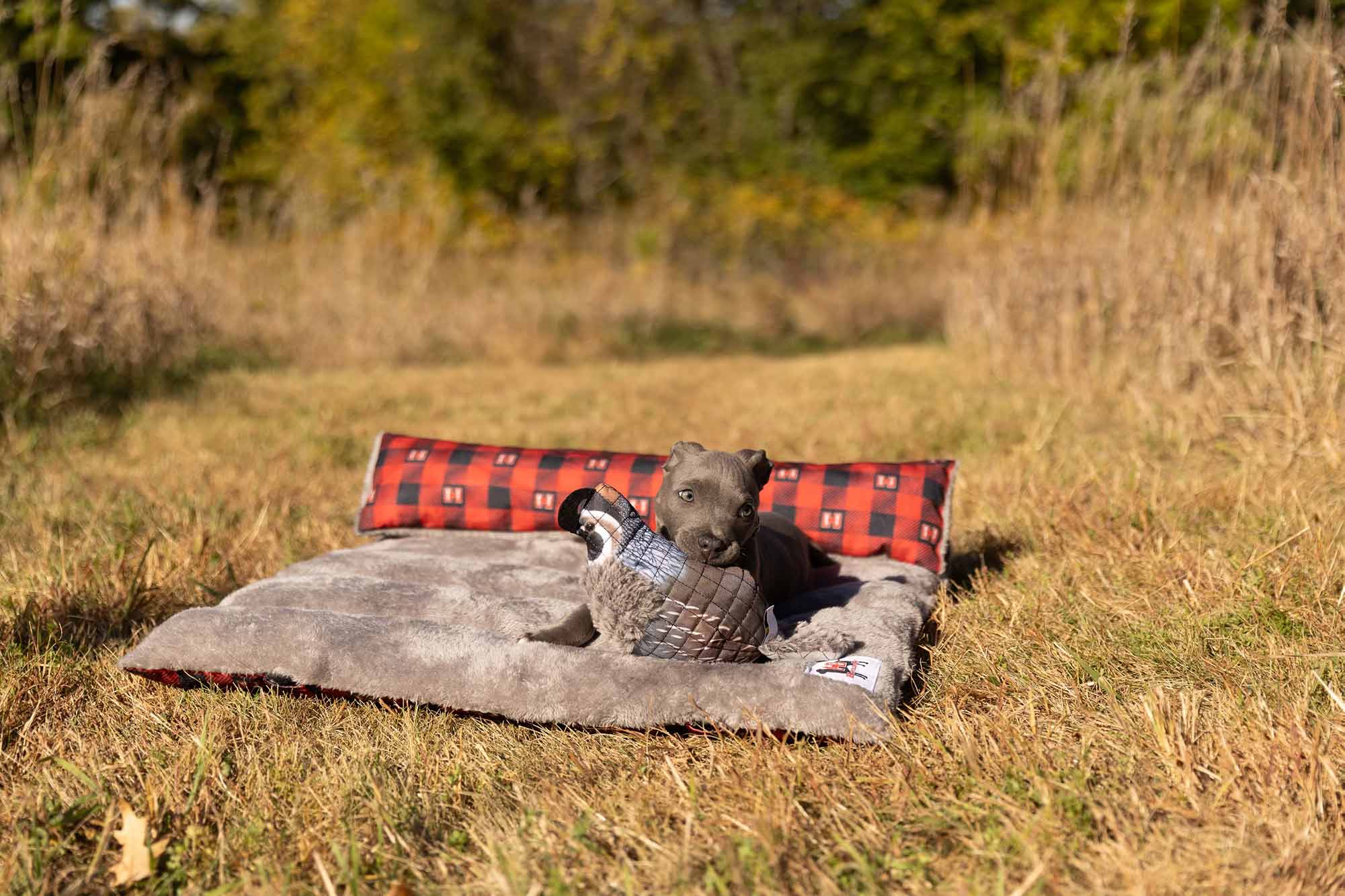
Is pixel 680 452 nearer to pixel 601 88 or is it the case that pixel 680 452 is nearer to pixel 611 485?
pixel 611 485

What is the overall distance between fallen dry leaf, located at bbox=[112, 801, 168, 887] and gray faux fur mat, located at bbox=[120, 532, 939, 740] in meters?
0.66

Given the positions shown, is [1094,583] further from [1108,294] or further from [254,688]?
[1108,294]

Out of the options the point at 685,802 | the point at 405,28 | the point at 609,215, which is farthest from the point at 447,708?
the point at 405,28

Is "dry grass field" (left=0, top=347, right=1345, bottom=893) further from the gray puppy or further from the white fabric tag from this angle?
the gray puppy

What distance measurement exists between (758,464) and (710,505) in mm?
213

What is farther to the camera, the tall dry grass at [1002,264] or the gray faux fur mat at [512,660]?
A: the tall dry grass at [1002,264]

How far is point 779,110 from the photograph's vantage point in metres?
23.6

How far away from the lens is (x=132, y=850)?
1.88 metres

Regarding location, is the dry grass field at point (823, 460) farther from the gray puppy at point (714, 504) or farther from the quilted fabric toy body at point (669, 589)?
the gray puppy at point (714, 504)

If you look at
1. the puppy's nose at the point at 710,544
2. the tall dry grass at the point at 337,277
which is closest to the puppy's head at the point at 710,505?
the puppy's nose at the point at 710,544

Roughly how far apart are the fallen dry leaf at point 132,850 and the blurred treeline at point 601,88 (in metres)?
11.4

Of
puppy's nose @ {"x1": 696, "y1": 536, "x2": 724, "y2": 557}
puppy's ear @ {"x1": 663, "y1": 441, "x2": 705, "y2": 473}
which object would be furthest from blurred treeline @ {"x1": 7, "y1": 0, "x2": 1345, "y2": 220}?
puppy's nose @ {"x1": 696, "y1": 536, "x2": 724, "y2": 557}

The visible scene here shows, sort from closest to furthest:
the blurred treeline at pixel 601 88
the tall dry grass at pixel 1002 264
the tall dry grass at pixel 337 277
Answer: the tall dry grass at pixel 1002 264, the tall dry grass at pixel 337 277, the blurred treeline at pixel 601 88

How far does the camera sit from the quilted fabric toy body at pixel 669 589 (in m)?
2.50
